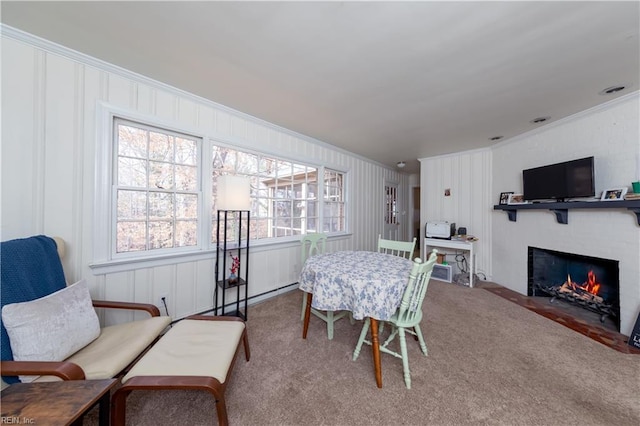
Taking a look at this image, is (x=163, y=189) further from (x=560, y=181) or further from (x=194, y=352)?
(x=560, y=181)

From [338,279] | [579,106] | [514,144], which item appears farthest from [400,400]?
[514,144]

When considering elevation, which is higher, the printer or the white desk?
the printer

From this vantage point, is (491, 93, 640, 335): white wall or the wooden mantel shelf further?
(491, 93, 640, 335): white wall

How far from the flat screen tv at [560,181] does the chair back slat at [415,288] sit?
2.40 metres

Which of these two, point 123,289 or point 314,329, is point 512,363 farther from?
point 123,289

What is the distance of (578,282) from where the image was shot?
284cm

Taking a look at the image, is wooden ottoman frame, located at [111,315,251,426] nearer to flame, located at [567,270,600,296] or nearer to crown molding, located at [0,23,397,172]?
crown molding, located at [0,23,397,172]

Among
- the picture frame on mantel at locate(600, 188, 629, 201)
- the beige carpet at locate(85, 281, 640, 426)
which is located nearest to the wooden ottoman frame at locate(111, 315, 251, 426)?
the beige carpet at locate(85, 281, 640, 426)

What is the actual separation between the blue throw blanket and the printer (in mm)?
4758

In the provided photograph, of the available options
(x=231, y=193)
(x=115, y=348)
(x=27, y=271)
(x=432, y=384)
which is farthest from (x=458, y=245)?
(x=27, y=271)

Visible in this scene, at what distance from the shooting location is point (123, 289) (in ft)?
6.35

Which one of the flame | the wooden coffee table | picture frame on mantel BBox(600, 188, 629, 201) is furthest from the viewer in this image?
the flame

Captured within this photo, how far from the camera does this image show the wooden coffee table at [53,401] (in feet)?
2.45

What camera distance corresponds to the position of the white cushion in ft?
3.58
